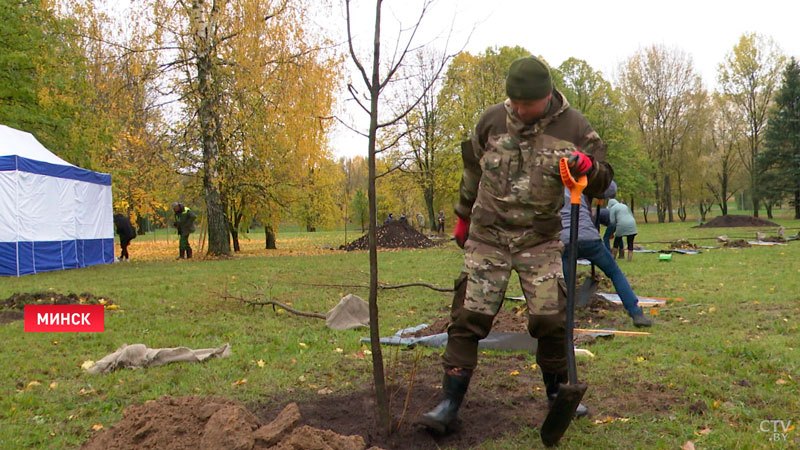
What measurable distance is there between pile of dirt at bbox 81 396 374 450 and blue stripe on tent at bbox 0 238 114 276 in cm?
1192

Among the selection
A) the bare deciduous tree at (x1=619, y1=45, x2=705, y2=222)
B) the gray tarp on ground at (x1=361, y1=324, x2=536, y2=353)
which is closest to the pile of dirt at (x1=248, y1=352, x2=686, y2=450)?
the gray tarp on ground at (x1=361, y1=324, x2=536, y2=353)

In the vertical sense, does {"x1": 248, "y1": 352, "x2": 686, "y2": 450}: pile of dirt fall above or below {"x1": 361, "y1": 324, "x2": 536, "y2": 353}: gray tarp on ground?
below

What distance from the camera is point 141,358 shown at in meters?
4.62

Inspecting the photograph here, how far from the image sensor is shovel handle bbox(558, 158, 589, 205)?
2916 mm

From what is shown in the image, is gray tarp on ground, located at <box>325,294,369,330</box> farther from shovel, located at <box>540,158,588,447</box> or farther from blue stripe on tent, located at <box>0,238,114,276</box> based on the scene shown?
blue stripe on tent, located at <box>0,238,114,276</box>

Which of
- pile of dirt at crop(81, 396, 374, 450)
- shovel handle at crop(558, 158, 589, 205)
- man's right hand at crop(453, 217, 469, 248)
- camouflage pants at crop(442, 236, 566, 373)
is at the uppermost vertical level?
shovel handle at crop(558, 158, 589, 205)

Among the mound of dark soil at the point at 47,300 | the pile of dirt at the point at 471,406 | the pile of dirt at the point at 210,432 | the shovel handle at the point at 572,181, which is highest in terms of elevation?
the shovel handle at the point at 572,181

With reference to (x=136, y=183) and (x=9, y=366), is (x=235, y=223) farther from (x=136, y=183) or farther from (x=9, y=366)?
(x=9, y=366)

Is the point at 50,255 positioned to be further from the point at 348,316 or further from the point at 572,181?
the point at 572,181

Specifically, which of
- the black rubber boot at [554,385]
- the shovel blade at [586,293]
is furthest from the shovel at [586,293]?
the black rubber boot at [554,385]

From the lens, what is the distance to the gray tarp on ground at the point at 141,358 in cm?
451

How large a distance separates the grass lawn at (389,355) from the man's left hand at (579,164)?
1.42 metres

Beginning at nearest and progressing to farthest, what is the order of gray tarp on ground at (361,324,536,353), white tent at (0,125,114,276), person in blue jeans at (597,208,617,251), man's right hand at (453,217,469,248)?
man's right hand at (453,217,469,248)
gray tarp on ground at (361,324,536,353)
person in blue jeans at (597,208,617,251)
white tent at (0,125,114,276)

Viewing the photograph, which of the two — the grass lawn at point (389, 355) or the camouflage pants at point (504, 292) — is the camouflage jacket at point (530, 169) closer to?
the camouflage pants at point (504, 292)
